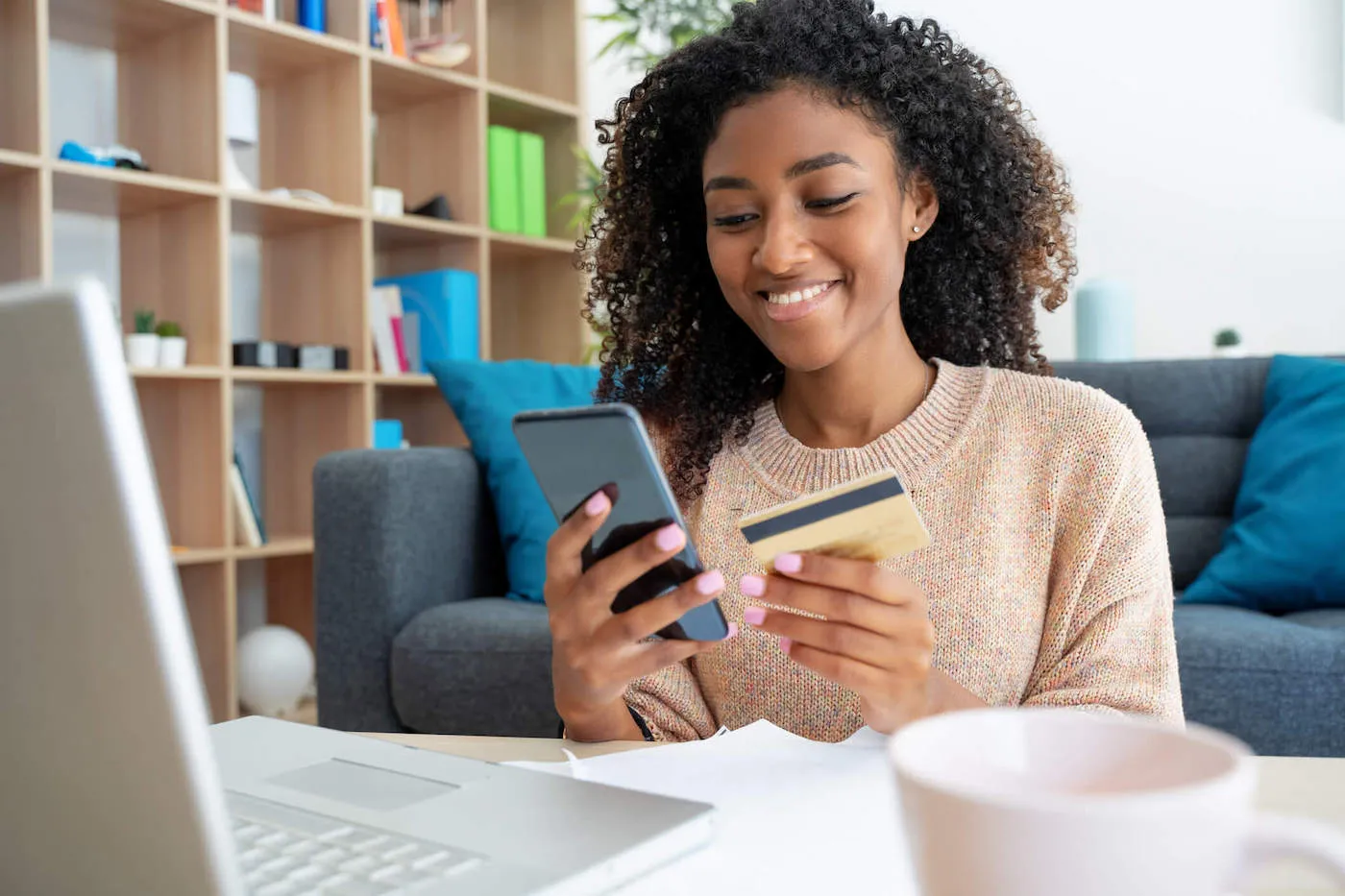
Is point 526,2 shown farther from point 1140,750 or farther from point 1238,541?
point 1140,750

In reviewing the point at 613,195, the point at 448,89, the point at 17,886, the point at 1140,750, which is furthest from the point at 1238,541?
the point at 448,89

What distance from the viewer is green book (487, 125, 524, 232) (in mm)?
3412

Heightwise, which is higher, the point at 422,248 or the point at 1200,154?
the point at 1200,154

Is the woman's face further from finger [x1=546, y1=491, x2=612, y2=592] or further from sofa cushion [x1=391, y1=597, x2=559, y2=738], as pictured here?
sofa cushion [x1=391, y1=597, x2=559, y2=738]

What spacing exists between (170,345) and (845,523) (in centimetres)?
239

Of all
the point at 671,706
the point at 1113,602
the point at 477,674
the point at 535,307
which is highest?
the point at 535,307

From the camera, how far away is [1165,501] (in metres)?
2.23

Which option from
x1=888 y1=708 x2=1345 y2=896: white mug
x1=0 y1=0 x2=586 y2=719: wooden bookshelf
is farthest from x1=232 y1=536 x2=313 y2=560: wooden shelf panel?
x1=888 y1=708 x2=1345 y2=896: white mug

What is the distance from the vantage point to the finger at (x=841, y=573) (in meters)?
0.70

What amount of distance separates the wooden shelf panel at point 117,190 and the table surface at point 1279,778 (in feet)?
7.18

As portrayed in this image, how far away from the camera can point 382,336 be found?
3.18 m

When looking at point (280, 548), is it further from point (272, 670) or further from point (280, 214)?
point (280, 214)

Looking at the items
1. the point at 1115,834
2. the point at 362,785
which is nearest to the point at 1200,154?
the point at 362,785

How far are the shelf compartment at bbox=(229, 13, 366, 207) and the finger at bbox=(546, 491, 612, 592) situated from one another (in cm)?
249
